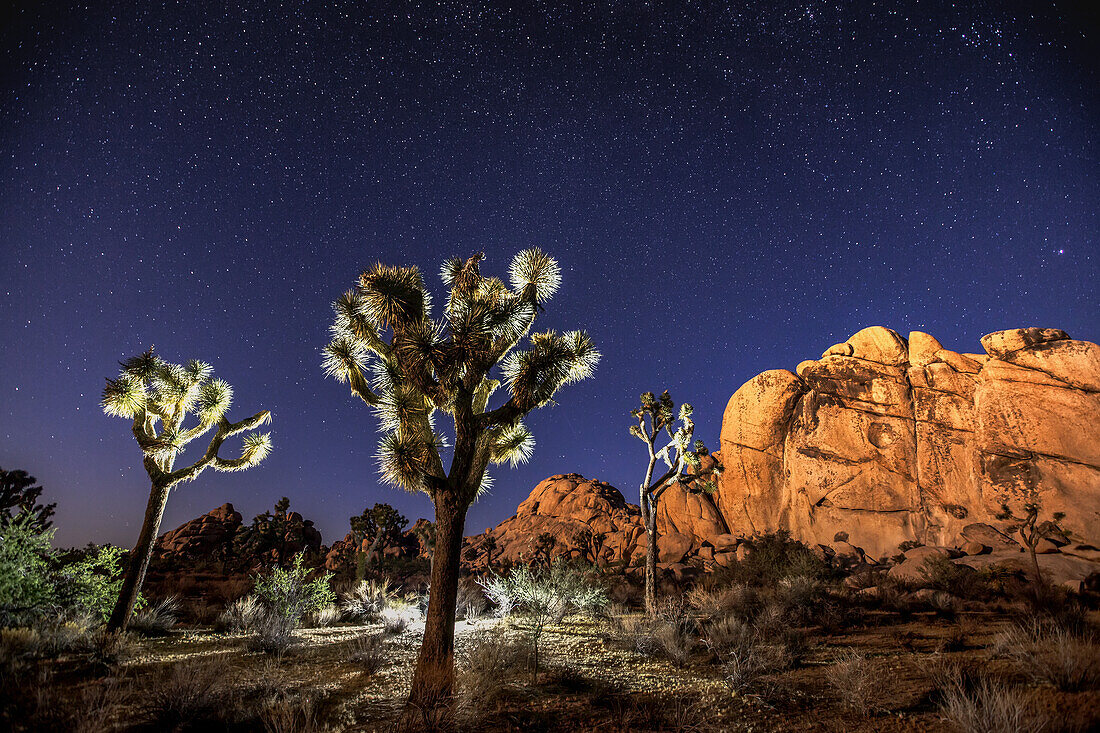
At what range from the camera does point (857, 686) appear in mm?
5645

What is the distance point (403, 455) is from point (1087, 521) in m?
39.3

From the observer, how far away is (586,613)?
15.6 meters

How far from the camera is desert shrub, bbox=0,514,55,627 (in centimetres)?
759

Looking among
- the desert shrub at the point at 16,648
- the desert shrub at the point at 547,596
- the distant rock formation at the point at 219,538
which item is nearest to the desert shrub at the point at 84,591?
the desert shrub at the point at 16,648

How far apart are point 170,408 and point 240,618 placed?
6402 mm

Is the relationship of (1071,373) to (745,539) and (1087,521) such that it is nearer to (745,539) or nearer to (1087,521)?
(1087,521)

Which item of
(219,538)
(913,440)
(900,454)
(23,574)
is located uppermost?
(913,440)

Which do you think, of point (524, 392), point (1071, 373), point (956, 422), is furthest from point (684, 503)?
point (524, 392)

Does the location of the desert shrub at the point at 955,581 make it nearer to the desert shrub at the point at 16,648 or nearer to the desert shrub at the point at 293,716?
the desert shrub at the point at 293,716

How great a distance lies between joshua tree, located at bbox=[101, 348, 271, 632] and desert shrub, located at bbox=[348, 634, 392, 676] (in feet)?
17.7

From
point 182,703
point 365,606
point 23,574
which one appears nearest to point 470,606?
point 365,606

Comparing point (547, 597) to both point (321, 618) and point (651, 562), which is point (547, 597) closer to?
point (651, 562)

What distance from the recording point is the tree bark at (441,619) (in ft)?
19.9

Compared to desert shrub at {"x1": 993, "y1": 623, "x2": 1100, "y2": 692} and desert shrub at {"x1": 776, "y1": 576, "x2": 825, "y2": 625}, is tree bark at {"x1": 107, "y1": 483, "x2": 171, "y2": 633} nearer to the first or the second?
desert shrub at {"x1": 776, "y1": 576, "x2": 825, "y2": 625}
